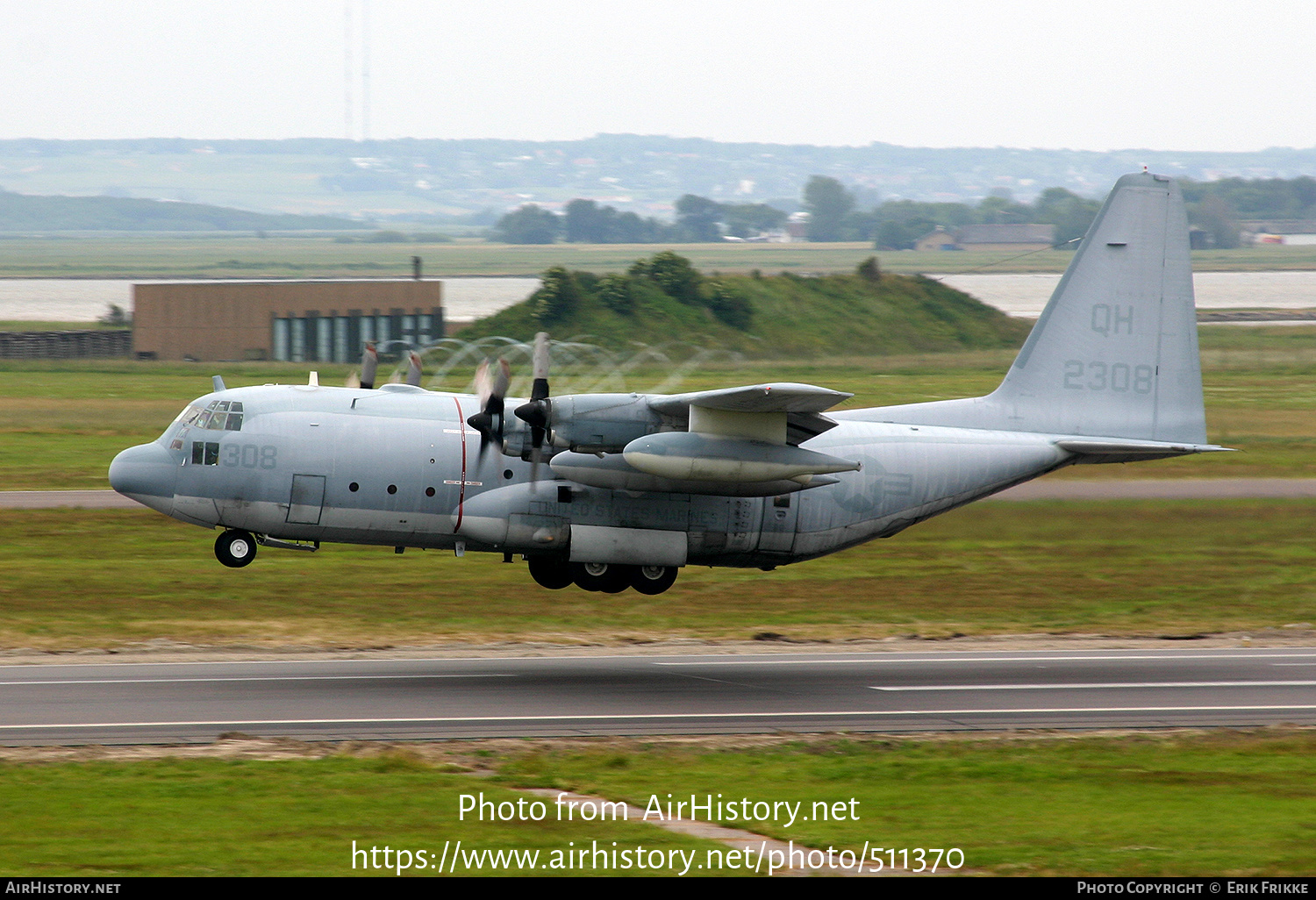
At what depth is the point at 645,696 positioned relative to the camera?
21047 mm

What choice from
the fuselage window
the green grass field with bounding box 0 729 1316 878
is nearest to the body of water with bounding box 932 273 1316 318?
the fuselage window

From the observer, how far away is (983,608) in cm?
2872

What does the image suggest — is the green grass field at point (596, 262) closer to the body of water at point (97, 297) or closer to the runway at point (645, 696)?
the body of water at point (97, 297)

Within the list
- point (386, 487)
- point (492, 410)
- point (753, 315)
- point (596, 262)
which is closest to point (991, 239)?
point (596, 262)

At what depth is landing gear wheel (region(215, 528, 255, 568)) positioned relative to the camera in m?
22.5

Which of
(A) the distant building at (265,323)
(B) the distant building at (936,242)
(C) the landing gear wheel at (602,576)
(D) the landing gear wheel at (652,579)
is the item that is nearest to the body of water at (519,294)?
(A) the distant building at (265,323)

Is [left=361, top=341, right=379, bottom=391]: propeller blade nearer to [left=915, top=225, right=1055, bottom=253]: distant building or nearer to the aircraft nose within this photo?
the aircraft nose

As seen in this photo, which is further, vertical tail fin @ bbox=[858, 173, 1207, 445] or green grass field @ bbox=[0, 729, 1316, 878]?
vertical tail fin @ bbox=[858, 173, 1207, 445]

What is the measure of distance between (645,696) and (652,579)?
2.92 m

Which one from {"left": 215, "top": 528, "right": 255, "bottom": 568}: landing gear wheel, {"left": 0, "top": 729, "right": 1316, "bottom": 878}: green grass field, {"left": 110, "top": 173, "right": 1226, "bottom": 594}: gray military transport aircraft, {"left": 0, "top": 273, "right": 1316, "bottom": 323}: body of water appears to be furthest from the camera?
{"left": 0, "top": 273, "right": 1316, "bottom": 323}: body of water

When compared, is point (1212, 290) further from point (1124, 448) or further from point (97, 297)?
point (97, 297)

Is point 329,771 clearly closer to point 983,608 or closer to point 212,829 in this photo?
point 212,829
